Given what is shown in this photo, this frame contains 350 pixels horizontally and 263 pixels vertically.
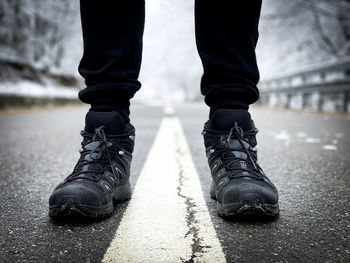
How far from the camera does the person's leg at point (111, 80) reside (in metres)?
1.56

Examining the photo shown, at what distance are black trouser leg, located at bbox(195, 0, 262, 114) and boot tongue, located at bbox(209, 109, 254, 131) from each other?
0.04m

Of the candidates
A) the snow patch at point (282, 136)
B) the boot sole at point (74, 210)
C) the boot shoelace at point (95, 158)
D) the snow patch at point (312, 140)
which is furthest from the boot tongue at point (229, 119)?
the snow patch at point (282, 136)

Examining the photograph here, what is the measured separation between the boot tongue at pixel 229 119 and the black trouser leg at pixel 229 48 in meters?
0.04

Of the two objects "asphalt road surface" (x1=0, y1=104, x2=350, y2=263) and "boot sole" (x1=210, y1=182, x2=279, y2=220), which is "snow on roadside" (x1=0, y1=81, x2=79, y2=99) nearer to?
"asphalt road surface" (x1=0, y1=104, x2=350, y2=263)

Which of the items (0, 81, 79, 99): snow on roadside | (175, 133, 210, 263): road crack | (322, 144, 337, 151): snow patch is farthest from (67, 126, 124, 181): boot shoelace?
(0, 81, 79, 99): snow on roadside

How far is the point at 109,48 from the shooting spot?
1.65 metres

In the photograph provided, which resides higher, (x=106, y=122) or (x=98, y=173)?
(x=106, y=122)

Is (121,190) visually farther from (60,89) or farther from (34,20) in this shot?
(34,20)

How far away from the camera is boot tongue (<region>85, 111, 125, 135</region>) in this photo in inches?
63.0

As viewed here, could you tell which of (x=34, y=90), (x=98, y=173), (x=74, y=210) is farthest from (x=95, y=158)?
(x=34, y=90)

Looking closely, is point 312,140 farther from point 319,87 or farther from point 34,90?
point 34,90

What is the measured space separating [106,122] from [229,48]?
60 cm

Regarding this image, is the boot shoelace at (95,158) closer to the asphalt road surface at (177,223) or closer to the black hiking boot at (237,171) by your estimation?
the asphalt road surface at (177,223)

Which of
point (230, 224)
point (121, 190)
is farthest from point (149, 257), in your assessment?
point (121, 190)
